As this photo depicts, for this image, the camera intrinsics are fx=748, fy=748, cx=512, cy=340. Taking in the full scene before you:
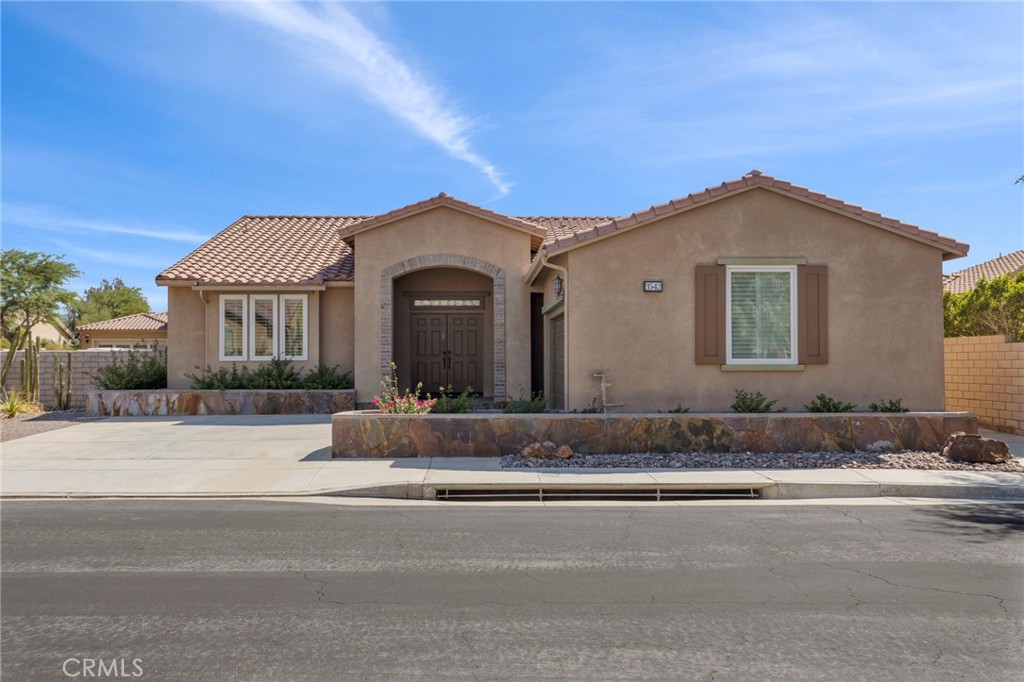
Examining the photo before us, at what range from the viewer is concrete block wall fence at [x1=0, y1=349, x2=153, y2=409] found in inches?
791

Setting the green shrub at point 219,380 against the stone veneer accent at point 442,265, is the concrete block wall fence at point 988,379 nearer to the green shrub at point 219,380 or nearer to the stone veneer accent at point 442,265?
the stone veneer accent at point 442,265

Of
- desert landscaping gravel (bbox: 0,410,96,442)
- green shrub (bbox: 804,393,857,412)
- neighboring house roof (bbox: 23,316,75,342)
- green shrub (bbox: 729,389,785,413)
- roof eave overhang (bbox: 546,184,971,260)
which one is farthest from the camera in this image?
neighboring house roof (bbox: 23,316,75,342)

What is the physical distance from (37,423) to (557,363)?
1133 centimetres

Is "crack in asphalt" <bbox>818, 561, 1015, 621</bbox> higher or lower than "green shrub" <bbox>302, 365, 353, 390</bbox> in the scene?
lower

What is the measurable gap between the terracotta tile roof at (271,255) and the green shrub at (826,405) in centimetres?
1113

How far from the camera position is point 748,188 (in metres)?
13.4

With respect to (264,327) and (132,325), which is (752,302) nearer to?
(264,327)

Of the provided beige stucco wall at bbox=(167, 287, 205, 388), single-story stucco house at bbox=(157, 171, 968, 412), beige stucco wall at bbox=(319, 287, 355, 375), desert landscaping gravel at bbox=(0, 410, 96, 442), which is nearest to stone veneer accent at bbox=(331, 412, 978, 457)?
single-story stucco house at bbox=(157, 171, 968, 412)

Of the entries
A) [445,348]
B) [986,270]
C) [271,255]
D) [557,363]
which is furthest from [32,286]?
[986,270]

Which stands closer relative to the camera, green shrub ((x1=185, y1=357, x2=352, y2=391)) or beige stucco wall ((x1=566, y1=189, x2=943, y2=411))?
beige stucco wall ((x1=566, y1=189, x2=943, y2=411))

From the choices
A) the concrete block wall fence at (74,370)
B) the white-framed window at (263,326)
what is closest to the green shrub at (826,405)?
the white-framed window at (263,326)

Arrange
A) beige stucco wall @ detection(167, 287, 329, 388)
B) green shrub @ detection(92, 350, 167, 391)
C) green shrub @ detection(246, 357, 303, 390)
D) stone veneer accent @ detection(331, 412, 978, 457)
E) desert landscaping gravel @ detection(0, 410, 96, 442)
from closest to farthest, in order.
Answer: stone veneer accent @ detection(331, 412, 978, 457), desert landscaping gravel @ detection(0, 410, 96, 442), green shrub @ detection(246, 357, 303, 390), green shrub @ detection(92, 350, 167, 391), beige stucco wall @ detection(167, 287, 329, 388)

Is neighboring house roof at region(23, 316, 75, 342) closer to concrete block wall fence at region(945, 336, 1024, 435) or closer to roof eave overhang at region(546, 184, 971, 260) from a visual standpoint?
roof eave overhang at region(546, 184, 971, 260)

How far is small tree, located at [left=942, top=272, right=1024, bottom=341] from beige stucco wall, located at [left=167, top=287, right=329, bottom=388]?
1438cm
